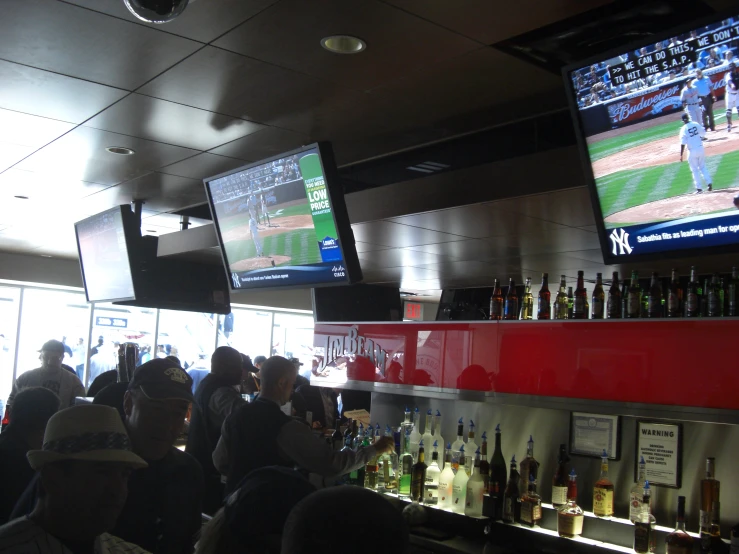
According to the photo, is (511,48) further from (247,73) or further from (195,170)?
(195,170)

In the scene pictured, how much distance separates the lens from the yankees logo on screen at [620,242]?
2.48 meters

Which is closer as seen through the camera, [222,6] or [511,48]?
[222,6]

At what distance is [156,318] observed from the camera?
12219mm

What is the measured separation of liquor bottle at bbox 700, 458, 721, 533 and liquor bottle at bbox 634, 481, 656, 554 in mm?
208

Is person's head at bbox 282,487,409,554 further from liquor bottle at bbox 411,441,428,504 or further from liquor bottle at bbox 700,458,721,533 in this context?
liquor bottle at bbox 411,441,428,504

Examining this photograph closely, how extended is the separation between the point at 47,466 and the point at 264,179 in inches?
98.3

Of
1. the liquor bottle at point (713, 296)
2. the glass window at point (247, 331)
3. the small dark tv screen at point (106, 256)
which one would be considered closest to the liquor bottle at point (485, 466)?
the liquor bottle at point (713, 296)

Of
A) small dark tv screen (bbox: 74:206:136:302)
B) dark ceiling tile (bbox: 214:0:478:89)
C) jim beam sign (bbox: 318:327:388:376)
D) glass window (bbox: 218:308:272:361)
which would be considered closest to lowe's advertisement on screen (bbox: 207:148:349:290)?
dark ceiling tile (bbox: 214:0:478:89)

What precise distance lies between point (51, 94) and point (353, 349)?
250cm

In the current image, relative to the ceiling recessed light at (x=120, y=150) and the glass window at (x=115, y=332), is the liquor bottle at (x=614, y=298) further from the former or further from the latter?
the glass window at (x=115, y=332)

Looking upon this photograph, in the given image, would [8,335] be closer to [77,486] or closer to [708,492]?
[708,492]

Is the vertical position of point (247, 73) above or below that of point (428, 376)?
above

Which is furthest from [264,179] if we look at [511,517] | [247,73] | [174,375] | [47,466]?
[47,466]

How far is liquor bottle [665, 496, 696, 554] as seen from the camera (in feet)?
9.52
